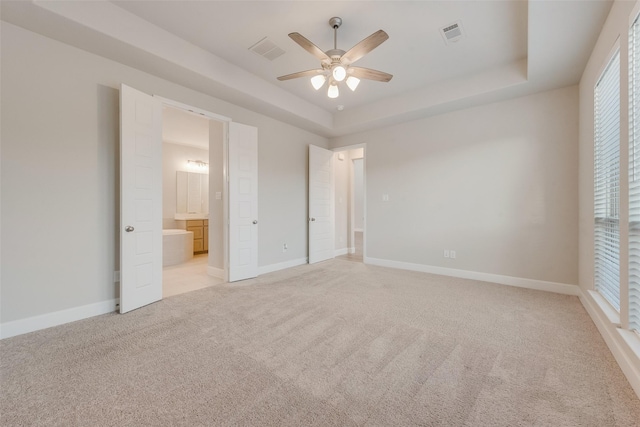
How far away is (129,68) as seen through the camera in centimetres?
296

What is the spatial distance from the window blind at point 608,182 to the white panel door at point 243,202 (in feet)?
13.7

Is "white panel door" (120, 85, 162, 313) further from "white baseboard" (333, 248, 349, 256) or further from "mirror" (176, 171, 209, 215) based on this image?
"mirror" (176, 171, 209, 215)

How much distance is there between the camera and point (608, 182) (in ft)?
7.82

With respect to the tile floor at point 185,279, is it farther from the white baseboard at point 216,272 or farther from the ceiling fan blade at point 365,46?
the ceiling fan blade at point 365,46

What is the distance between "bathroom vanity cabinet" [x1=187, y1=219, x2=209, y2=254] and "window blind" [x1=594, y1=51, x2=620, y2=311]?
728 centimetres

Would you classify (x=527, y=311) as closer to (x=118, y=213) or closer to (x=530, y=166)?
(x=530, y=166)

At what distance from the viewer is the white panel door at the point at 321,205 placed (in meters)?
5.31

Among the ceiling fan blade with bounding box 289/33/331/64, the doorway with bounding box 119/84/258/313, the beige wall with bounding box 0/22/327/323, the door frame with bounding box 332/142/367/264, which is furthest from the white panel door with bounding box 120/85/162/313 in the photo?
the door frame with bounding box 332/142/367/264

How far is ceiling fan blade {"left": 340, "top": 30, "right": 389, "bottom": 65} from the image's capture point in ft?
7.18

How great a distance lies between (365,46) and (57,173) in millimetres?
3221

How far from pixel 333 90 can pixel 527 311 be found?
10.8 ft

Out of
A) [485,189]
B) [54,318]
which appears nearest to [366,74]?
[485,189]

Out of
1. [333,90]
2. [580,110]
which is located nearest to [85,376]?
[333,90]

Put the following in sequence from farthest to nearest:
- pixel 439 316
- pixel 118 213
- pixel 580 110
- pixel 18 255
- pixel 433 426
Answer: pixel 580 110 < pixel 118 213 < pixel 439 316 < pixel 18 255 < pixel 433 426
